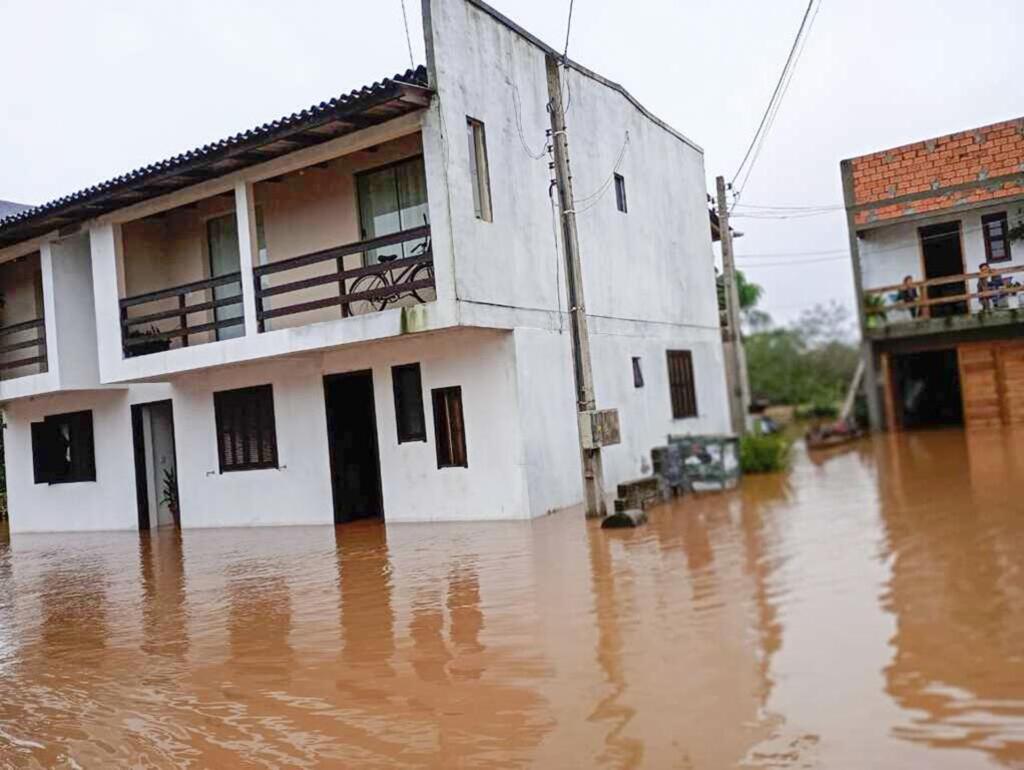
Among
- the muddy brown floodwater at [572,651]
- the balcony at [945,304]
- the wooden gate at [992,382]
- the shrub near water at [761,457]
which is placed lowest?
the muddy brown floodwater at [572,651]

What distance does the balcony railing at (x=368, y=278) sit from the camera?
40.2 ft

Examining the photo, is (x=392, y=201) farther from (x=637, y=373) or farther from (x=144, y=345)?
(x=144, y=345)

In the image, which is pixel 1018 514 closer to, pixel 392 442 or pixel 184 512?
pixel 392 442

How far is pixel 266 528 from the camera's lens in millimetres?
15117

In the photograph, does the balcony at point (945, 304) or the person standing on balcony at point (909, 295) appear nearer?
the balcony at point (945, 304)

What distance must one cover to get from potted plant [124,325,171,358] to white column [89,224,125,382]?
0.26m

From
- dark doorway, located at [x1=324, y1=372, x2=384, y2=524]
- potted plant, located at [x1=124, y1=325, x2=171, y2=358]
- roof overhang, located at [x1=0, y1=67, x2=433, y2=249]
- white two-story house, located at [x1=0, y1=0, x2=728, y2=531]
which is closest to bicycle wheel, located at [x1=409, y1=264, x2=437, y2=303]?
white two-story house, located at [x1=0, y1=0, x2=728, y2=531]

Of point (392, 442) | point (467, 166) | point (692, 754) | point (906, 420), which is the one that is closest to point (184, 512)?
point (392, 442)

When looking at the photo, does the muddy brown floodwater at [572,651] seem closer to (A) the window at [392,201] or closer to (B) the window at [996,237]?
(A) the window at [392,201]

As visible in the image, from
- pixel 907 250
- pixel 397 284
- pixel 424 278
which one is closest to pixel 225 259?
pixel 424 278

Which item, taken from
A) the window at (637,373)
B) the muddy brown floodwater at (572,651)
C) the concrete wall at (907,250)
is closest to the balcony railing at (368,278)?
the muddy brown floodwater at (572,651)

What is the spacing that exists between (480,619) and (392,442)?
7.00 metres

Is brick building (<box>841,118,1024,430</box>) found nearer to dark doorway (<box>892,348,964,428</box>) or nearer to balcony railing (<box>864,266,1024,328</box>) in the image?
balcony railing (<box>864,266,1024,328</box>)

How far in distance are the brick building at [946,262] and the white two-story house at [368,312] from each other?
213 inches
